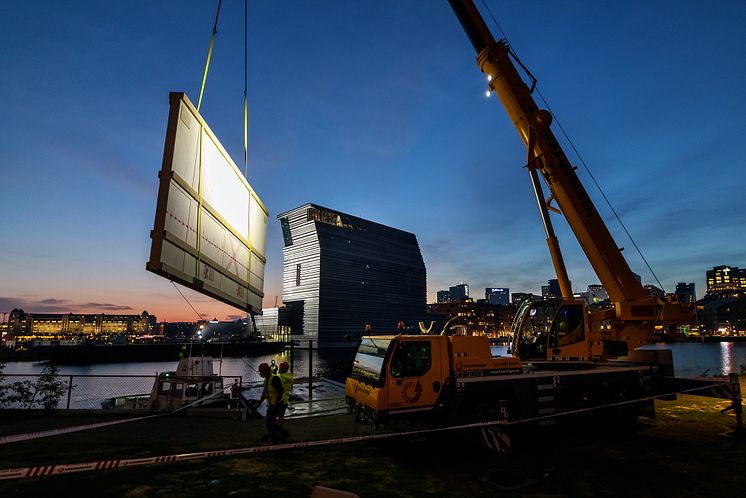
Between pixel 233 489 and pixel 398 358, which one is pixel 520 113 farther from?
pixel 233 489

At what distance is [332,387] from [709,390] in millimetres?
21661

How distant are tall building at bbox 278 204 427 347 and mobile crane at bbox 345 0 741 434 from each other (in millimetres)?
125041

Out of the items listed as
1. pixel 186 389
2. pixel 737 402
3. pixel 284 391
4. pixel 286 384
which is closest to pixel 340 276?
pixel 186 389

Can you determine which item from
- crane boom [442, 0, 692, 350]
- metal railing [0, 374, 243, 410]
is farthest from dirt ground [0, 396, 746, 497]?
metal railing [0, 374, 243, 410]

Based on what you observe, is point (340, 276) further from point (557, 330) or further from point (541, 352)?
point (557, 330)

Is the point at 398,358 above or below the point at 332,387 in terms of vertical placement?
above

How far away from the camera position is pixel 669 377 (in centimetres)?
1188

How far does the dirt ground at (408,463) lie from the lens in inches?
262

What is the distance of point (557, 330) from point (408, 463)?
7.08 meters

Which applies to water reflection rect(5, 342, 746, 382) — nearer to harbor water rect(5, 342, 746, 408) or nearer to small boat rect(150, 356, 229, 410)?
harbor water rect(5, 342, 746, 408)

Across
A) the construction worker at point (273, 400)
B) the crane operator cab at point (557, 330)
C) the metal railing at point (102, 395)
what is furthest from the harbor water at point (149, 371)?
the construction worker at point (273, 400)

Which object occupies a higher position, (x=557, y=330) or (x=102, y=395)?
(x=557, y=330)

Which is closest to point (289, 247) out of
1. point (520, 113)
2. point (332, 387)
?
point (332, 387)

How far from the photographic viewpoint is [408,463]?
26.7 feet
